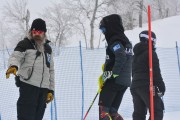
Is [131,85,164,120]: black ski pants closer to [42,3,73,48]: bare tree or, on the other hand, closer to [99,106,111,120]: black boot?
[99,106,111,120]: black boot

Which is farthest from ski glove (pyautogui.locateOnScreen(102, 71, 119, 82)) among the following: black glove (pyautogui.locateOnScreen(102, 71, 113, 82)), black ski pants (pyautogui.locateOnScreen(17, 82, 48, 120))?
black ski pants (pyautogui.locateOnScreen(17, 82, 48, 120))

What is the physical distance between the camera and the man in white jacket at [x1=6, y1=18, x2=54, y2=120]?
443 centimetres

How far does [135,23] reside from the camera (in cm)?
4434

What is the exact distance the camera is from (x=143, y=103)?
530 centimetres

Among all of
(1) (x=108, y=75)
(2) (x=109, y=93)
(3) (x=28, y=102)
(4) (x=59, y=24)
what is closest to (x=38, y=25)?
(3) (x=28, y=102)

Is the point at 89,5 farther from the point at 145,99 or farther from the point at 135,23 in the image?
the point at 145,99

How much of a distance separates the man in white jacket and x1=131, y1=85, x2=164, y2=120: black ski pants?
1.27 metres

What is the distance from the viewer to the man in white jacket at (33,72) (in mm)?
4434

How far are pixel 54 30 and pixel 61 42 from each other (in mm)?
1658

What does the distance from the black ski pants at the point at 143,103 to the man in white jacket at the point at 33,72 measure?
1.27m

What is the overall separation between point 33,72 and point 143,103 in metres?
1.70

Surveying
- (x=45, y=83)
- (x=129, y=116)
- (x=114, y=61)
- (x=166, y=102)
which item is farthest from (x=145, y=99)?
(x=166, y=102)

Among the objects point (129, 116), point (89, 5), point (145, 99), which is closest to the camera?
point (145, 99)

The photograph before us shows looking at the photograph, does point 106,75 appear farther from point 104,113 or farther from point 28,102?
point 28,102
